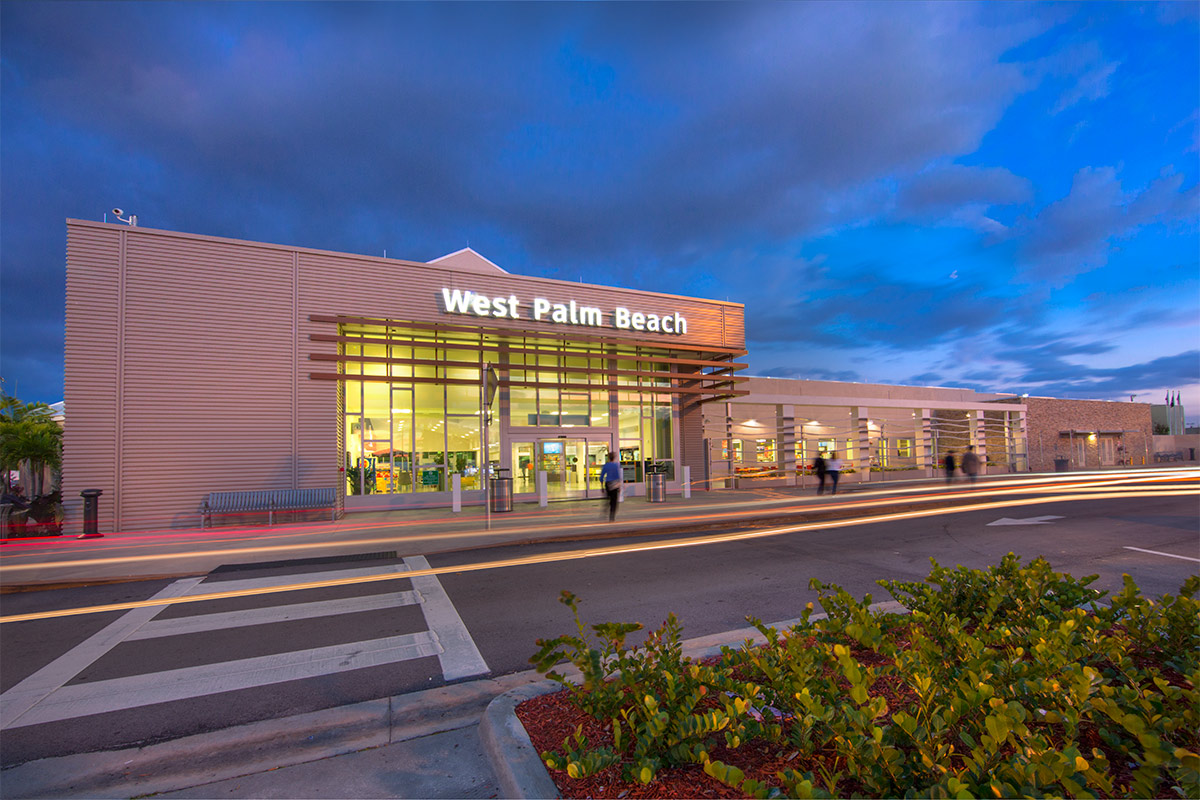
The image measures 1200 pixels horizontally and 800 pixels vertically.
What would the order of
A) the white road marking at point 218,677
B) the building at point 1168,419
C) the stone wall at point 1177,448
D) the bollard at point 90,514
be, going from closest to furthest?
the white road marking at point 218,677, the bollard at point 90,514, the stone wall at point 1177,448, the building at point 1168,419

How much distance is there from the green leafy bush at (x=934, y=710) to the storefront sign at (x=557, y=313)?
16101mm

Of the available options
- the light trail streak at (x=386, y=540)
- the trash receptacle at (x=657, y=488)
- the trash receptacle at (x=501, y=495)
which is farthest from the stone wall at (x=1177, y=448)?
the trash receptacle at (x=501, y=495)

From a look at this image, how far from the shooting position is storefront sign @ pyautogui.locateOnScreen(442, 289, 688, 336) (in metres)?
18.2

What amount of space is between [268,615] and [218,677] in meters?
1.85

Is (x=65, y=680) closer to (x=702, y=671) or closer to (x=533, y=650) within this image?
(x=533, y=650)

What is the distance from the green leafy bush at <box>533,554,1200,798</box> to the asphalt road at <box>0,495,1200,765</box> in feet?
6.42

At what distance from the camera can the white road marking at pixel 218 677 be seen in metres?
4.05

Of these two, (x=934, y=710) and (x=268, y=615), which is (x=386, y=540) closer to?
(x=268, y=615)

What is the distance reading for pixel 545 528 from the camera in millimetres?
12180

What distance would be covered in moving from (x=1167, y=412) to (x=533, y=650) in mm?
75735

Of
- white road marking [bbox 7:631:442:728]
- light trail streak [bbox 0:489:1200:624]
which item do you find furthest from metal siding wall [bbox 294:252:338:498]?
white road marking [bbox 7:631:442:728]

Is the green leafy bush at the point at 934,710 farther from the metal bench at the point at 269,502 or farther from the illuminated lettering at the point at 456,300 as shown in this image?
the illuminated lettering at the point at 456,300

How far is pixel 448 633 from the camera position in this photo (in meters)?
5.42

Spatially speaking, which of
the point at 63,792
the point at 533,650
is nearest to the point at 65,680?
the point at 63,792
